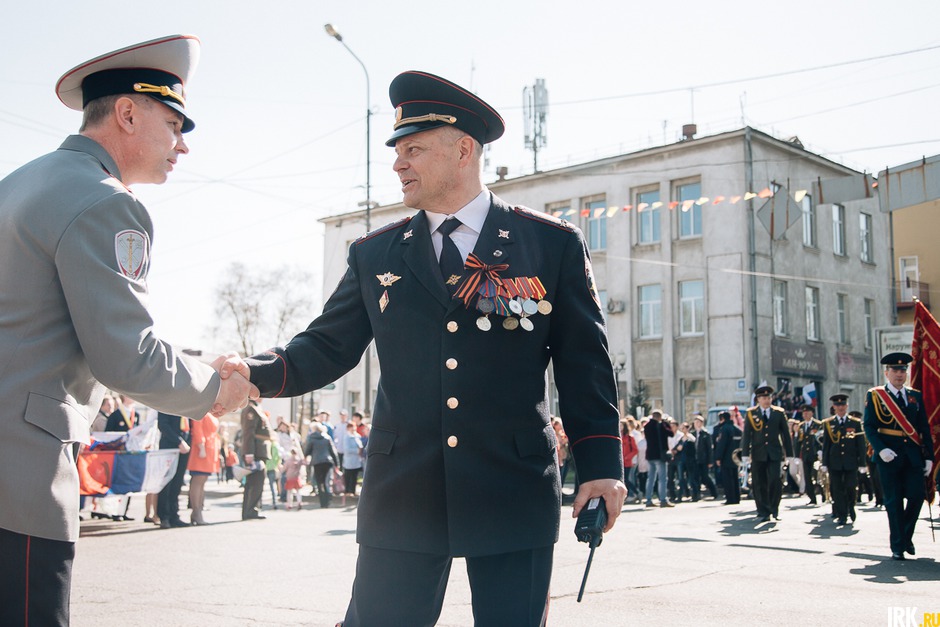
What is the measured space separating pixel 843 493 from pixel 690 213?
2128 cm

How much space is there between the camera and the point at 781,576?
8.06 m

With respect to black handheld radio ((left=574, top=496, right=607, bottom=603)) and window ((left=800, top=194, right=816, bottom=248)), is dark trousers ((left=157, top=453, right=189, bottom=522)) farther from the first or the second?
window ((left=800, top=194, right=816, bottom=248))

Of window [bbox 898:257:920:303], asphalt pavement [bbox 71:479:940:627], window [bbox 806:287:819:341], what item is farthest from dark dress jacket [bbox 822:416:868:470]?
window [bbox 898:257:920:303]

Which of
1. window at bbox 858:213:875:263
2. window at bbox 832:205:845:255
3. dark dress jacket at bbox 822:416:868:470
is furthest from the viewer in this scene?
window at bbox 858:213:875:263

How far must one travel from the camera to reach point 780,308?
1342 inches

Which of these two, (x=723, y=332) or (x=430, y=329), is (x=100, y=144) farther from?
(x=723, y=332)

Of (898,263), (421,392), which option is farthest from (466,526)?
(898,263)

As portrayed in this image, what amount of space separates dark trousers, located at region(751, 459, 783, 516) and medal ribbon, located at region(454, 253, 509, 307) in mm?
12217

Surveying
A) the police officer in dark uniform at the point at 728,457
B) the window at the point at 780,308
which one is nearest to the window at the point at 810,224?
the window at the point at 780,308

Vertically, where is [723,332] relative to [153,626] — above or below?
above

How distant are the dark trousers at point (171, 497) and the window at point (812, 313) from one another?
2789 cm

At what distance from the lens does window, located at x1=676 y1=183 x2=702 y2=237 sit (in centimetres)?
3391

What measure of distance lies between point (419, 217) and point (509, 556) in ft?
4.35

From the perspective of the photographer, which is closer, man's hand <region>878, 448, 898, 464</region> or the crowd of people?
man's hand <region>878, 448, 898, 464</region>
